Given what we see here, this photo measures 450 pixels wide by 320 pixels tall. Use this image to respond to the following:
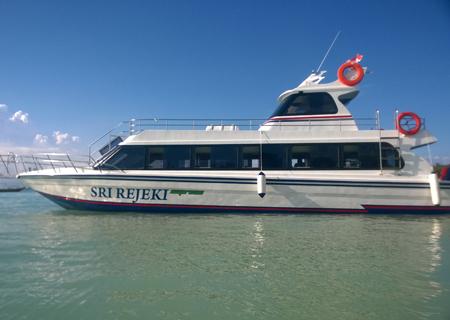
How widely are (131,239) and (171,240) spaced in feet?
2.49

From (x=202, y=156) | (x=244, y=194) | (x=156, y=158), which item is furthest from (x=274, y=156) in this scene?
(x=156, y=158)

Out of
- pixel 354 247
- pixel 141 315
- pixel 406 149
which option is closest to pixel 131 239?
pixel 141 315

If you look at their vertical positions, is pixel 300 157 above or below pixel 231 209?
above

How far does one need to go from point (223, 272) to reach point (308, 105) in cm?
774

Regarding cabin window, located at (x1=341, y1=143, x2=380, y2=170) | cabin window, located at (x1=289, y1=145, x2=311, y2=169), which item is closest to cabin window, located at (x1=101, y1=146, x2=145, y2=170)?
cabin window, located at (x1=289, y1=145, x2=311, y2=169)

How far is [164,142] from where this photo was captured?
→ 10.1 meters

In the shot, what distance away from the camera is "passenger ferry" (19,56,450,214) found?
30.2ft

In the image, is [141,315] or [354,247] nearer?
[141,315]

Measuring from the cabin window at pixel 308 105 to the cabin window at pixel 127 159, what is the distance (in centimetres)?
473

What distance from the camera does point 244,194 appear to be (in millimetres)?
9336

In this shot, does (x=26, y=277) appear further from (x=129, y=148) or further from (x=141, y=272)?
(x=129, y=148)

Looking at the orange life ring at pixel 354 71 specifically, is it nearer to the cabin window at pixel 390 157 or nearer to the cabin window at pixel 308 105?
the cabin window at pixel 308 105

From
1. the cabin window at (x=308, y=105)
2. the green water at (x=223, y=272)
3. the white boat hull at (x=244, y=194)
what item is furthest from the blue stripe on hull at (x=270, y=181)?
the cabin window at (x=308, y=105)

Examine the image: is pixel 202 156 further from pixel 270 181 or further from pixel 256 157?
pixel 270 181
